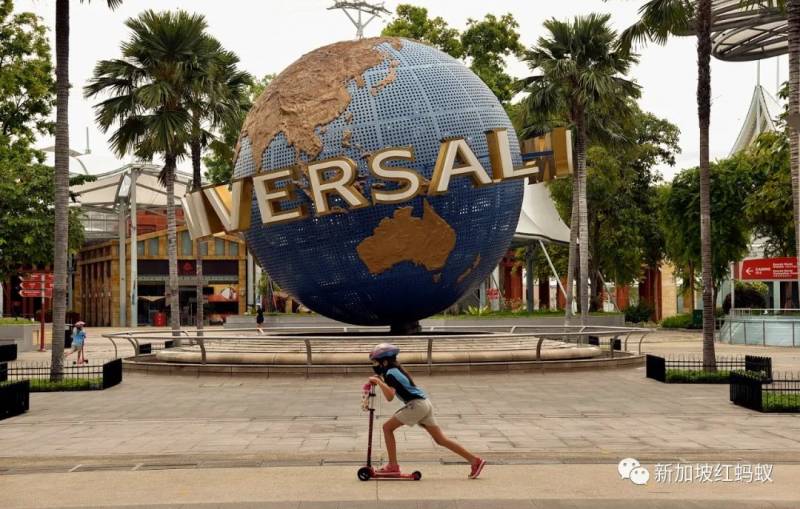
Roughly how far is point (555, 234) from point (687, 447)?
3935cm

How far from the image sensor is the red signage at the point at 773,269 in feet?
137

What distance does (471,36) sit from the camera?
53.4 meters

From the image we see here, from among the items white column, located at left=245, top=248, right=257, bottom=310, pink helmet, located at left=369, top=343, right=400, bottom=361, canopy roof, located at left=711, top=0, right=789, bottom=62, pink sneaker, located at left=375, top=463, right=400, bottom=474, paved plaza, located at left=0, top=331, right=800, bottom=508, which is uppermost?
canopy roof, located at left=711, top=0, right=789, bottom=62

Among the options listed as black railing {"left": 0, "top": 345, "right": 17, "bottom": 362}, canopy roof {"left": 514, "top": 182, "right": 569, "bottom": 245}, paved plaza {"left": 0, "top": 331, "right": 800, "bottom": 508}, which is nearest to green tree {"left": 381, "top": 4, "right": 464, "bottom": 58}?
canopy roof {"left": 514, "top": 182, "right": 569, "bottom": 245}

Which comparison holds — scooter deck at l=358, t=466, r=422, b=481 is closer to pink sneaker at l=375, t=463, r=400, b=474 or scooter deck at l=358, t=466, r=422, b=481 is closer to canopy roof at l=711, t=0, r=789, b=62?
pink sneaker at l=375, t=463, r=400, b=474

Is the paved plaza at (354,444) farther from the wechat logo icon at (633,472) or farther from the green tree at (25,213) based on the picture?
the green tree at (25,213)

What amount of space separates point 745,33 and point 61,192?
130 ft

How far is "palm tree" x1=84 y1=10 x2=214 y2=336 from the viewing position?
29766 mm

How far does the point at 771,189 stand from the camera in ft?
141

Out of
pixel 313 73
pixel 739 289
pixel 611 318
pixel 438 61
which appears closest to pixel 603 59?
pixel 438 61

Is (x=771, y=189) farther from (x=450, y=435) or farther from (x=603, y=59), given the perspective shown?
(x=450, y=435)

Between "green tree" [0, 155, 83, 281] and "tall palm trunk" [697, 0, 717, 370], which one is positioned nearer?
"tall palm trunk" [697, 0, 717, 370]

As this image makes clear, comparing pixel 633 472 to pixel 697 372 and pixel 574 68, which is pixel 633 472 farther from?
pixel 574 68

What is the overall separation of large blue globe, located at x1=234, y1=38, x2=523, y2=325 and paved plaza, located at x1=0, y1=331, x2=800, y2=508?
3024 millimetres
